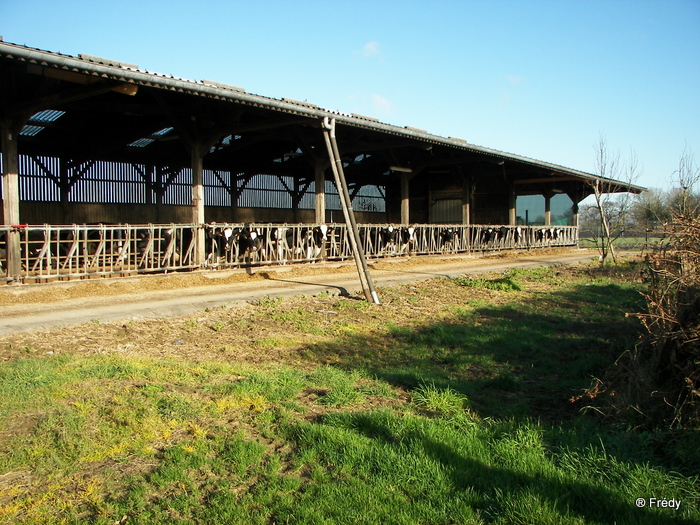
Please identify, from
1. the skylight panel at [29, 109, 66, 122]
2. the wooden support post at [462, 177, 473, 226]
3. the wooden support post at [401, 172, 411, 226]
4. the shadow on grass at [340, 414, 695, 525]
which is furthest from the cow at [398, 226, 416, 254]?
the shadow on grass at [340, 414, 695, 525]

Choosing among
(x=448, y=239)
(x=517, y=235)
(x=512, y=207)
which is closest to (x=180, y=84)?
(x=448, y=239)

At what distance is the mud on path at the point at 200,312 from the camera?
6.76m

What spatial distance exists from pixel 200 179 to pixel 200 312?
5.71 meters

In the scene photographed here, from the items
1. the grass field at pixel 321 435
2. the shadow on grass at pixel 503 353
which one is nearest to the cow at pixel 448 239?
the shadow on grass at pixel 503 353

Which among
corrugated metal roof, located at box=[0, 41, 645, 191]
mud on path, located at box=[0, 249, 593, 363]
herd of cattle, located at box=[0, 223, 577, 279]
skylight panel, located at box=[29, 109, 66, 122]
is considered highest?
skylight panel, located at box=[29, 109, 66, 122]

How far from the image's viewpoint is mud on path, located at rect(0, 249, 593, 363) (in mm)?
6758

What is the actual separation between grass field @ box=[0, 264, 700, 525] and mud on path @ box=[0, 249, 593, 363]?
9cm

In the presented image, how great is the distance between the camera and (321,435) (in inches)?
152

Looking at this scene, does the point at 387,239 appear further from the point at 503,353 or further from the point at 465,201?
the point at 503,353

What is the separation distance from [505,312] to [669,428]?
5.95 metres

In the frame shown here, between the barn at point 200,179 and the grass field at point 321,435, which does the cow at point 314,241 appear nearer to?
the barn at point 200,179

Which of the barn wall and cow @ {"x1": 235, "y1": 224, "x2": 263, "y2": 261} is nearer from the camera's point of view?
cow @ {"x1": 235, "y1": 224, "x2": 263, "y2": 261}

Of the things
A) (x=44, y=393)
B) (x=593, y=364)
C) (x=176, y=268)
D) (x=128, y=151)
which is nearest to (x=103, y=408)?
(x=44, y=393)

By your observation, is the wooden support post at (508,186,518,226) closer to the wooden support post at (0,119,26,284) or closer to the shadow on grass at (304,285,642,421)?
the shadow on grass at (304,285,642,421)
